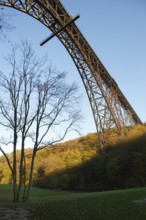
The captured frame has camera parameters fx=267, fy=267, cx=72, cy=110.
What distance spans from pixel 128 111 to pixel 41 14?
22.3 m

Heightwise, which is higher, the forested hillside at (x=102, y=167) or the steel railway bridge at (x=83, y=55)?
the steel railway bridge at (x=83, y=55)

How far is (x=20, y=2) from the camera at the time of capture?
73.7 feet

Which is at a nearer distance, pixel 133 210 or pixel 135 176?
pixel 133 210

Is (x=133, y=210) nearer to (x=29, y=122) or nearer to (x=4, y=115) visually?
(x=29, y=122)

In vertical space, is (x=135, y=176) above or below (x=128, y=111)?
below

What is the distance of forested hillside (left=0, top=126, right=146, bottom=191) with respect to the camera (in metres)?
32.3

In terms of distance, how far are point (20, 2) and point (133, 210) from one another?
1876 centimetres

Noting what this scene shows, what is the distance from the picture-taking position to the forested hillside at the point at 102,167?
32.3 metres

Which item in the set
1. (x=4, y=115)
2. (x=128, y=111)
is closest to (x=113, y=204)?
(x=4, y=115)

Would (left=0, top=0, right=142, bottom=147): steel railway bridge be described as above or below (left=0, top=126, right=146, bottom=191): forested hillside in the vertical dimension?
above

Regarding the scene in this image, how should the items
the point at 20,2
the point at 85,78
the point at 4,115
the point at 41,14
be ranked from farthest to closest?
the point at 85,78 → the point at 41,14 → the point at 20,2 → the point at 4,115

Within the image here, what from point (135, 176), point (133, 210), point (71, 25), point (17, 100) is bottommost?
point (133, 210)

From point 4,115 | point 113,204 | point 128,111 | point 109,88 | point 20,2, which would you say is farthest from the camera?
point 128,111

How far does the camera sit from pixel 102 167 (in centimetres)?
3616
